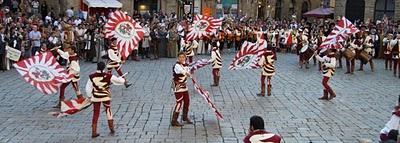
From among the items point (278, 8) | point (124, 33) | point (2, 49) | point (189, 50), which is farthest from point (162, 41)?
point (278, 8)

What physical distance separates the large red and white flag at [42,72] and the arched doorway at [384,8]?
34.1 m

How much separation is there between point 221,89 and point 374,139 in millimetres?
7406

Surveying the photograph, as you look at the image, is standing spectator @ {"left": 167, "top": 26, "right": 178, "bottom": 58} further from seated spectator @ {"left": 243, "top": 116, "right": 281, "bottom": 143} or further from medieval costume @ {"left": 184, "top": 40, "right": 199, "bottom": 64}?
seated spectator @ {"left": 243, "top": 116, "right": 281, "bottom": 143}

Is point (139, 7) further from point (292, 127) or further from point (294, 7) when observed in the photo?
point (292, 127)

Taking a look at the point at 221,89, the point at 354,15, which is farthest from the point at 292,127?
the point at 354,15

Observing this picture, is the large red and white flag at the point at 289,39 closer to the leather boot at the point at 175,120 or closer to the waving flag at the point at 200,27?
the waving flag at the point at 200,27

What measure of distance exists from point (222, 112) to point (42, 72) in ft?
13.9

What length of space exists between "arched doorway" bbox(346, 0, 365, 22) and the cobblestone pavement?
22.9 metres

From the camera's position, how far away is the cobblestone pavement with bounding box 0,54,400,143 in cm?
1180

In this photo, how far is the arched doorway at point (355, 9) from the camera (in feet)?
145

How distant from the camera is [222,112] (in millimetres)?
14352

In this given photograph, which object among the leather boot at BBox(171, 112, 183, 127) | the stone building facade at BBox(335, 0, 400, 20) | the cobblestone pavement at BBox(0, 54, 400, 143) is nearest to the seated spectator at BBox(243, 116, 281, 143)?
the cobblestone pavement at BBox(0, 54, 400, 143)

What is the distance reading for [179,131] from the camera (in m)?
12.2

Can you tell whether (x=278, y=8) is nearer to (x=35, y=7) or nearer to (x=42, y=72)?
(x=35, y=7)
